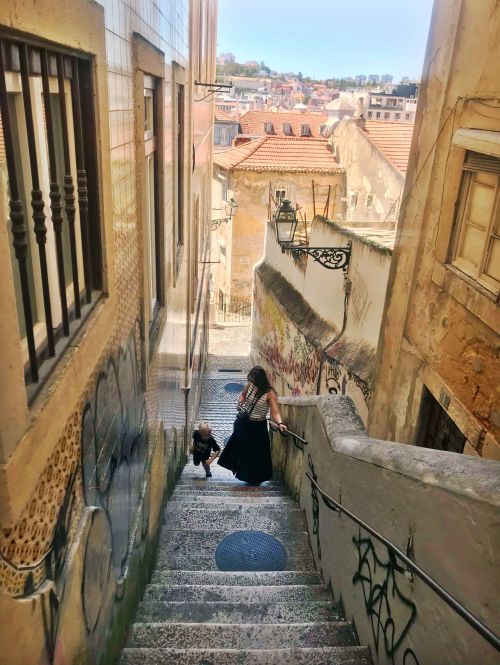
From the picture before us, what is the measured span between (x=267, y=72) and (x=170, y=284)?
19134cm

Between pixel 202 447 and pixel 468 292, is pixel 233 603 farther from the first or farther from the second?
pixel 202 447

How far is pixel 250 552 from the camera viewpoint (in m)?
5.50

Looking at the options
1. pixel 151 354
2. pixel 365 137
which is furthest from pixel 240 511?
pixel 365 137

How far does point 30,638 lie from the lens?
1816 millimetres

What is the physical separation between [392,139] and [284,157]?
470 centimetres

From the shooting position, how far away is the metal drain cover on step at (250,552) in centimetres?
534

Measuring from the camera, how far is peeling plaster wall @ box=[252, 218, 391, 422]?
7672 mm

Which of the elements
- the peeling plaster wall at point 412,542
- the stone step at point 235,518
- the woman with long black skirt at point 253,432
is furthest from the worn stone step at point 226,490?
the peeling plaster wall at point 412,542

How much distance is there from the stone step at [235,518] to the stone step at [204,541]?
9 cm

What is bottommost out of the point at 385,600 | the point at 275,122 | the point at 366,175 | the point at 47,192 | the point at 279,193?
the point at 279,193

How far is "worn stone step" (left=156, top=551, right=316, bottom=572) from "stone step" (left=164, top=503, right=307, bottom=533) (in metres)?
0.44

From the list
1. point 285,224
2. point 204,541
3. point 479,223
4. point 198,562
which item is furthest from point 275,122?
point 198,562

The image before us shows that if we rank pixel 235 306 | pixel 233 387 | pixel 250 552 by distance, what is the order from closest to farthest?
pixel 250 552
pixel 233 387
pixel 235 306

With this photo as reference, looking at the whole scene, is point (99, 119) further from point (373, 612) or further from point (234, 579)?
point (234, 579)
